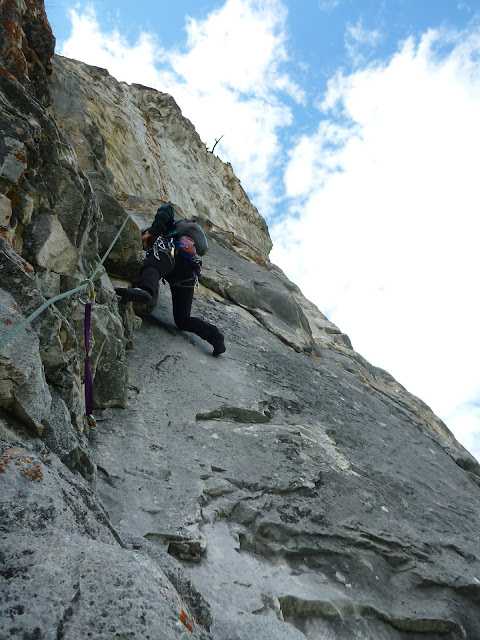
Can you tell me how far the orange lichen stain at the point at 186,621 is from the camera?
1606 millimetres

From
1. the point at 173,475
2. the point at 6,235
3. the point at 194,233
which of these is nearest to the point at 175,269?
the point at 194,233

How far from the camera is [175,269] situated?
6.17 meters

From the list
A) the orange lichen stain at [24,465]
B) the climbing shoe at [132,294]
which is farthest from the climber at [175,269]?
the orange lichen stain at [24,465]

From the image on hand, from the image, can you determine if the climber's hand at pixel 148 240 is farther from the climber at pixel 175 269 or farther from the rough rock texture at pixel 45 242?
the rough rock texture at pixel 45 242

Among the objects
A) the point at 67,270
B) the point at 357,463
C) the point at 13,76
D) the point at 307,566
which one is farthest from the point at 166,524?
the point at 13,76

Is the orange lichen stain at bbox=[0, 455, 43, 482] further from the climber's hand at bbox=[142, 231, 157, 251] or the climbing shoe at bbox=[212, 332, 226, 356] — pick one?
the climber's hand at bbox=[142, 231, 157, 251]

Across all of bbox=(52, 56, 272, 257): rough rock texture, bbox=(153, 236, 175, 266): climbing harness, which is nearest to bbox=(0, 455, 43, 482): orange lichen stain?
bbox=(153, 236, 175, 266): climbing harness

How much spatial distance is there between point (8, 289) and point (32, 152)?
1.40 metres

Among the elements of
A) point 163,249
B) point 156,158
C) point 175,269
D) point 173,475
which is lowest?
point 173,475

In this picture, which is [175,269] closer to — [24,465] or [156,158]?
[24,465]

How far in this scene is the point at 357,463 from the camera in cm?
478

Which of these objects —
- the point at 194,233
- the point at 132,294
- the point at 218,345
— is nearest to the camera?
the point at 132,294

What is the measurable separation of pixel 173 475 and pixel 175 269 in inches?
121

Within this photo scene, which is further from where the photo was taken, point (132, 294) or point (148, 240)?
point (148, 240)
